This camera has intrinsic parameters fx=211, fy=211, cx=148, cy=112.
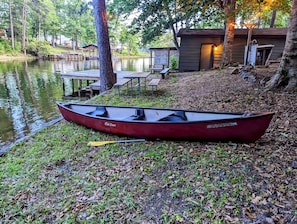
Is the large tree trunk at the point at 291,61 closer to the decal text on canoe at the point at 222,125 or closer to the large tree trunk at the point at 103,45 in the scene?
the decal text on canoe at the point at 222,125

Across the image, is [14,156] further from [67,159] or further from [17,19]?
[17,19]

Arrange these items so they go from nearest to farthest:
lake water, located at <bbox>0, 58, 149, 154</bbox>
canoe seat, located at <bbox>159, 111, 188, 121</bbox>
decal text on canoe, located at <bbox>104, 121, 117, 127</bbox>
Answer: canoe seat, located at <bbox>159, 111, 188, 121</bbox> < decal text on canoe, located at <bbox>104, 121, 117, 127</bbox> < lake water, located at <bbox>0, 58, 149, 154</bbox>

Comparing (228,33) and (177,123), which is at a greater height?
(228,33)

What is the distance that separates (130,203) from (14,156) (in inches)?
106

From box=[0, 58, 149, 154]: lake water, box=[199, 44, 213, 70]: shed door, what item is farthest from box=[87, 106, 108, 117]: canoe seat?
box=[199, 44, 213, 70]: shed door

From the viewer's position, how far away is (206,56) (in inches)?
551

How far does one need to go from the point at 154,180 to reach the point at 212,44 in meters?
12.8

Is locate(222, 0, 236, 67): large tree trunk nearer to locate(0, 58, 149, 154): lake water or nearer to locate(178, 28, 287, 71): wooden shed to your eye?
locate(178, 28, 287, 71): wooden shed

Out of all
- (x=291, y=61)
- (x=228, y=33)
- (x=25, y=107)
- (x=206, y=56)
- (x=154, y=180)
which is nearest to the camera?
(x=154, y=180)

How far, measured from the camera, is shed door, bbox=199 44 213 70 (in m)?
13.8

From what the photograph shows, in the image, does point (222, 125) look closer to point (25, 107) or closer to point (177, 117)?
point (177, 117)

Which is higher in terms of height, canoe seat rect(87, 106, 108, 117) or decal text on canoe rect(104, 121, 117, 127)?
canoe seat rect(87, 106, 108, 117)

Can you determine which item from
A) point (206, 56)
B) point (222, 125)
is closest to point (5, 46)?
point (206, 56)

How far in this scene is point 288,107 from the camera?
13.8 ft
